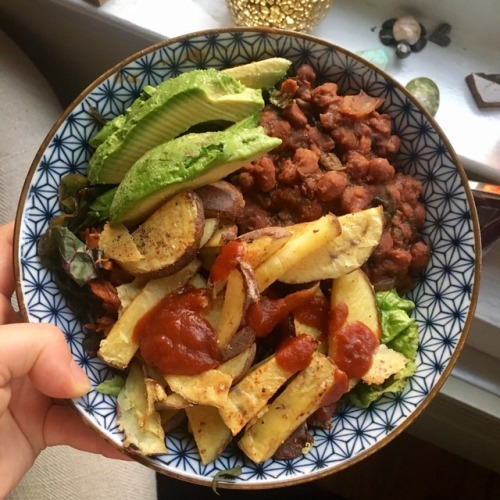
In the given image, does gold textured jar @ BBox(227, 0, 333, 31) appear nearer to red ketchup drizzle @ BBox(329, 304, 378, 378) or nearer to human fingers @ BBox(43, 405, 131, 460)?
red ketchup drizzle @ BBox(329, 304, 378, 378)

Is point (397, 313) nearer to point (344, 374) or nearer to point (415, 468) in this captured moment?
point (344, 374)

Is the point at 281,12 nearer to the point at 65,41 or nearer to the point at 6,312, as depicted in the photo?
the point at 65,41

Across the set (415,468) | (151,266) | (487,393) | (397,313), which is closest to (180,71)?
(151,266)

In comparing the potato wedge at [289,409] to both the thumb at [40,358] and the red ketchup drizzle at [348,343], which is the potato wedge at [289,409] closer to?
the red ketchup drizzle at [348,343]

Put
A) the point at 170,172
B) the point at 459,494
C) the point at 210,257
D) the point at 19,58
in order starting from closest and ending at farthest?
1. the point at 170,172
2. the point at 210,257
3. the point at 19,58
4. the point at 459,494

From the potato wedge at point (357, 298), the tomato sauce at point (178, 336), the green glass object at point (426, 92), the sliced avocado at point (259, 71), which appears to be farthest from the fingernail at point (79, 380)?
the green glass object at point (426, 92)

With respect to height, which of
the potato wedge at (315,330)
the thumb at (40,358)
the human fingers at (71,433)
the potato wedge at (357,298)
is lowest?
the human fingers at (71,433)
